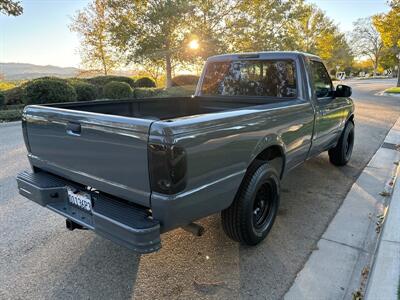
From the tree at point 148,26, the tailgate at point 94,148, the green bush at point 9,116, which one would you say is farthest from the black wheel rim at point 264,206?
the tree at point 148,26

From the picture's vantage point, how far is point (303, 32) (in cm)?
3794

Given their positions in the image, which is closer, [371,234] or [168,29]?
[371,234]

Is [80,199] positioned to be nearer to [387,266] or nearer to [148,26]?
[387,266]

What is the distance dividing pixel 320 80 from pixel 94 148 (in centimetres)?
341

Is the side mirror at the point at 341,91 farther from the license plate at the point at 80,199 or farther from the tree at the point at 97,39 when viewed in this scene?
the tree at the point at 97,39

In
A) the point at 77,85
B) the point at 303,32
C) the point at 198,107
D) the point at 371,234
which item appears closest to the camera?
the point at 371,234

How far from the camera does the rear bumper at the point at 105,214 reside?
1947 millimetres

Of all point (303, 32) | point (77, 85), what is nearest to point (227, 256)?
point (77, 85)

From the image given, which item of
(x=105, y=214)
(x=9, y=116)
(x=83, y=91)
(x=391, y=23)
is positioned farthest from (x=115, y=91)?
(x=391, y=23)

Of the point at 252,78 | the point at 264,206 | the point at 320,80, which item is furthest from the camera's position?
the point at 320,80

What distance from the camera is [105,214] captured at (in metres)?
2.12

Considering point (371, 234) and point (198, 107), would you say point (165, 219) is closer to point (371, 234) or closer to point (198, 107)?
point (371, 234)

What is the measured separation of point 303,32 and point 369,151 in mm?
35785

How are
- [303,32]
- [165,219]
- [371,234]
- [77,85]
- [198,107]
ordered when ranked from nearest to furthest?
[165,219] < [371,234] < [198,107] < [77,85] < [303,32]
